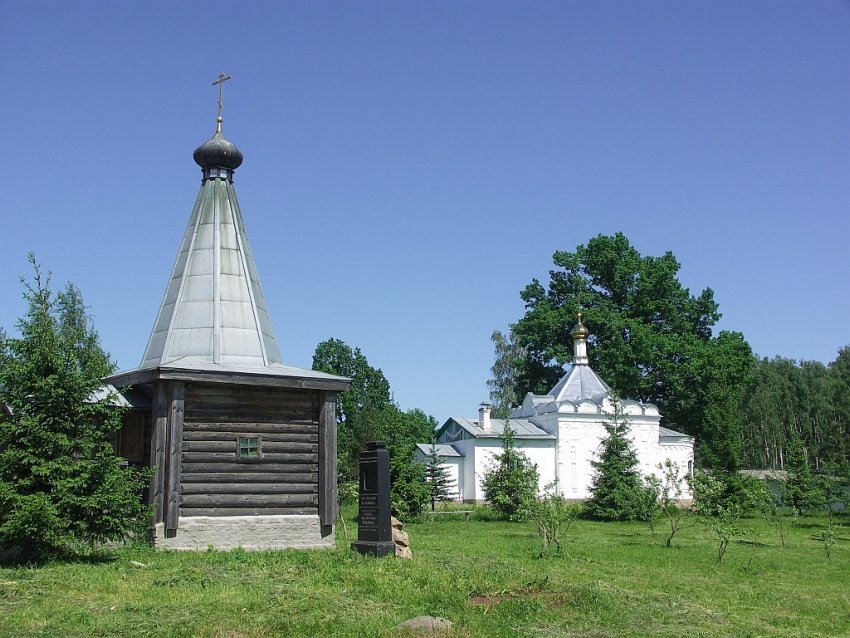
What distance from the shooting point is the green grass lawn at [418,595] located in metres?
8.83

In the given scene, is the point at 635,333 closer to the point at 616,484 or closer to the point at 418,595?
the point at 616,484

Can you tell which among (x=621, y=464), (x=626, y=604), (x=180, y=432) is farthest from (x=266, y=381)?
(x=621, y=464)

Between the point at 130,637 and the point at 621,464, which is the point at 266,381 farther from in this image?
the point at 621,464

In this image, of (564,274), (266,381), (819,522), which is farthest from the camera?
(564,274)

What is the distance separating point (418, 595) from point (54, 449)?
6329mm

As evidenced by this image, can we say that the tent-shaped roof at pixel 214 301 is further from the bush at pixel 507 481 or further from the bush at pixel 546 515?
the bush at pixel 507 481

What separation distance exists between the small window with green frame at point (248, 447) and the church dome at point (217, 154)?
22.4ft

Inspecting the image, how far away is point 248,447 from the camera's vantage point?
50.9 feet

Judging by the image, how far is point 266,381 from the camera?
15.4 metres

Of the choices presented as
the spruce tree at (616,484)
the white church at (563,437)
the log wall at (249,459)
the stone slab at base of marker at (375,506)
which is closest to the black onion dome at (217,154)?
the log wall at (249,459)

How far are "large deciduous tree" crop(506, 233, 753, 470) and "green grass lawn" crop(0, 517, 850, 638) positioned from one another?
90.7 ft

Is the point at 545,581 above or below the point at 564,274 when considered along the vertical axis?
below

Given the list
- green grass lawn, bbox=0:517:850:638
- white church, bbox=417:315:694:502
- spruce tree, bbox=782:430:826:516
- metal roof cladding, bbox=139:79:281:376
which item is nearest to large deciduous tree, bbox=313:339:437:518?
white church, bbox=417:315:694:502

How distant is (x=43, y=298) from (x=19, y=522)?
349cm
